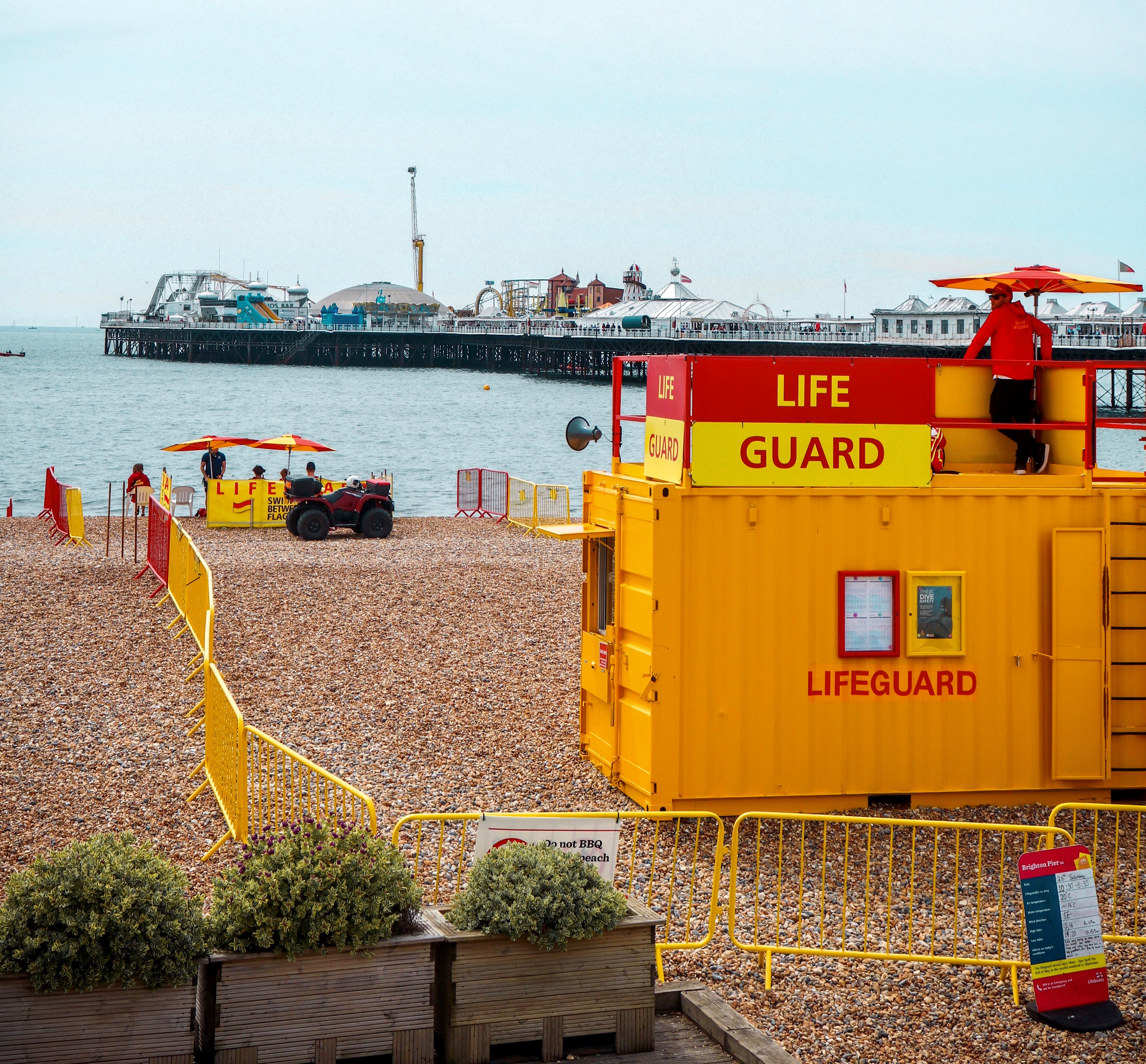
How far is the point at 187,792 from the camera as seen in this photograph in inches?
399

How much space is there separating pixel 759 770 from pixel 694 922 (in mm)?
1975

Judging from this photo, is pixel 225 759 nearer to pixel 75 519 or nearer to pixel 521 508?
pixel 75 519

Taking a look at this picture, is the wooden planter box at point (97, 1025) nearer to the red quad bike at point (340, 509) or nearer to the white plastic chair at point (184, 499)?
the red quad bike at point (340, 509)

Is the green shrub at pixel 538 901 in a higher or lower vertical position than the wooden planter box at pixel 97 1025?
higher

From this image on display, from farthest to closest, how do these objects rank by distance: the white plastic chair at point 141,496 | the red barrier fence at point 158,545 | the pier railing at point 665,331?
the pier railing at point 665,331
the white plastic chair at point 141,496
the red barrier fence at point 158,545

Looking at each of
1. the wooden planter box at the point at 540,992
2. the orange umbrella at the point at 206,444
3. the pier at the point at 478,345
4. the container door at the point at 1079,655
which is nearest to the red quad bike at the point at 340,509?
the orange umbrella at the point at 206,444

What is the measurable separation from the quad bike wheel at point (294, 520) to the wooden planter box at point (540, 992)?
20.0 metres

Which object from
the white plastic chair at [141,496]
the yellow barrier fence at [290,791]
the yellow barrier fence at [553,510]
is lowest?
the yellow barrier fence at [290,791]

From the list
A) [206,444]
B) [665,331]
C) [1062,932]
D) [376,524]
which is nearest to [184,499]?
[206,444]

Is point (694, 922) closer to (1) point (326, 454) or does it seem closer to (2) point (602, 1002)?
(2) point (602, 1002)

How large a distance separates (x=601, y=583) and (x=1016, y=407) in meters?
3.34

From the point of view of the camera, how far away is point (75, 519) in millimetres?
25188

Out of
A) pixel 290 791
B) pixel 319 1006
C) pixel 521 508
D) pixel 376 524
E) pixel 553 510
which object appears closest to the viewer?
pixel 319 1006

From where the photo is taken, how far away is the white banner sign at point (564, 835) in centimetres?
613
